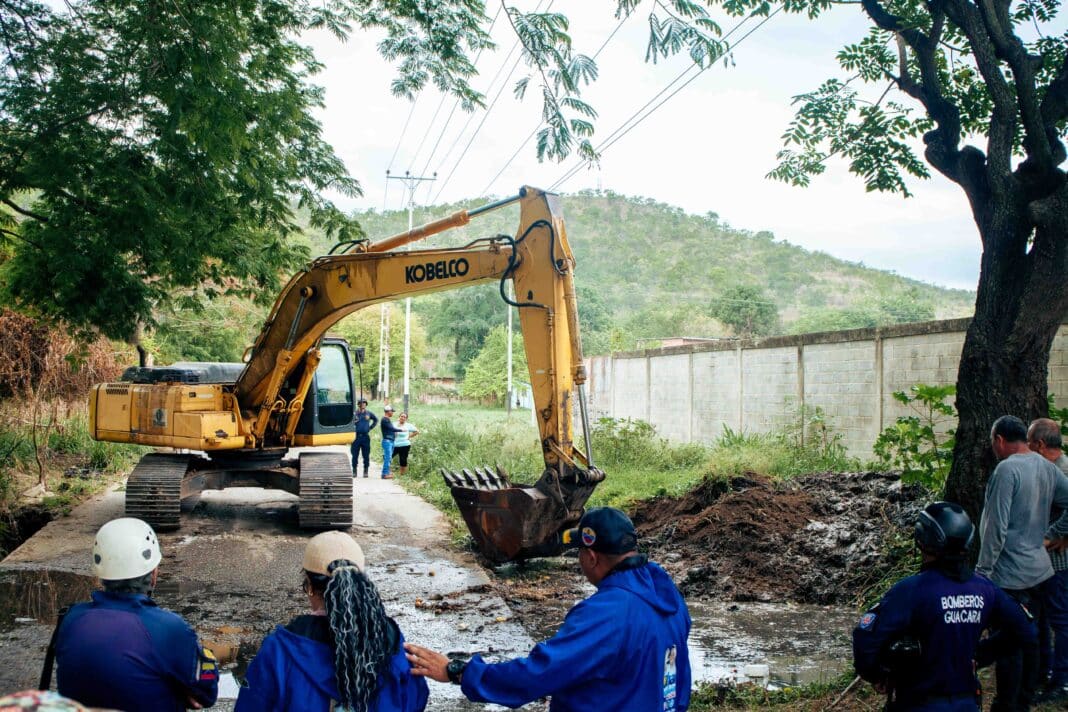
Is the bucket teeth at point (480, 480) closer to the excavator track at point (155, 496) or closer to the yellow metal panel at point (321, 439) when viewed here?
the yellow metal panel at point (321, 439)

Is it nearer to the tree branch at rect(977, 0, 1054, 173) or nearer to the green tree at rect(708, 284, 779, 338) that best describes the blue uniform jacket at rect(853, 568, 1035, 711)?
the tree branch at rect(977, 0, 1054, 173)

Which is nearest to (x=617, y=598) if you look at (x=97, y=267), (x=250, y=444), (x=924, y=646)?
(x=924, y=646)

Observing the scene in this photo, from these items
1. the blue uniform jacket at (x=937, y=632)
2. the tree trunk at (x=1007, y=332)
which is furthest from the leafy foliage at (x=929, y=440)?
the blue uniform jacket at (x=937, y=632)

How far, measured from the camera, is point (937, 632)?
3.42 metres

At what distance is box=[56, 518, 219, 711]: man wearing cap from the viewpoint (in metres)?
3.08

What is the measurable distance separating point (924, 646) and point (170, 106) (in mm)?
7002

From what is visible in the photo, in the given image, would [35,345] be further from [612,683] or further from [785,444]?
[612,683]

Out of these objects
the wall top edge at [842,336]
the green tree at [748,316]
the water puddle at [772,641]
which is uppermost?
the green tree at [748,316]

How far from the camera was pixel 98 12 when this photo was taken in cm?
927

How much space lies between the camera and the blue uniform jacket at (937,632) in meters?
3.42

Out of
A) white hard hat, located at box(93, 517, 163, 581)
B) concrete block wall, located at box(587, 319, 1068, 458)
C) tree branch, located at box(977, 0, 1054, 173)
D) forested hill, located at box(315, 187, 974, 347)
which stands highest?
forested hill, located at box(315, 187, 974, 347)

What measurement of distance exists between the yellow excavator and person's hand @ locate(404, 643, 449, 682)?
5.35 meters

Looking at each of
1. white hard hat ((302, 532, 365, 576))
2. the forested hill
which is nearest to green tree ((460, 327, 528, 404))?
the forested hill

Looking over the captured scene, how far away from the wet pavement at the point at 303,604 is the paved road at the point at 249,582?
1 cm
